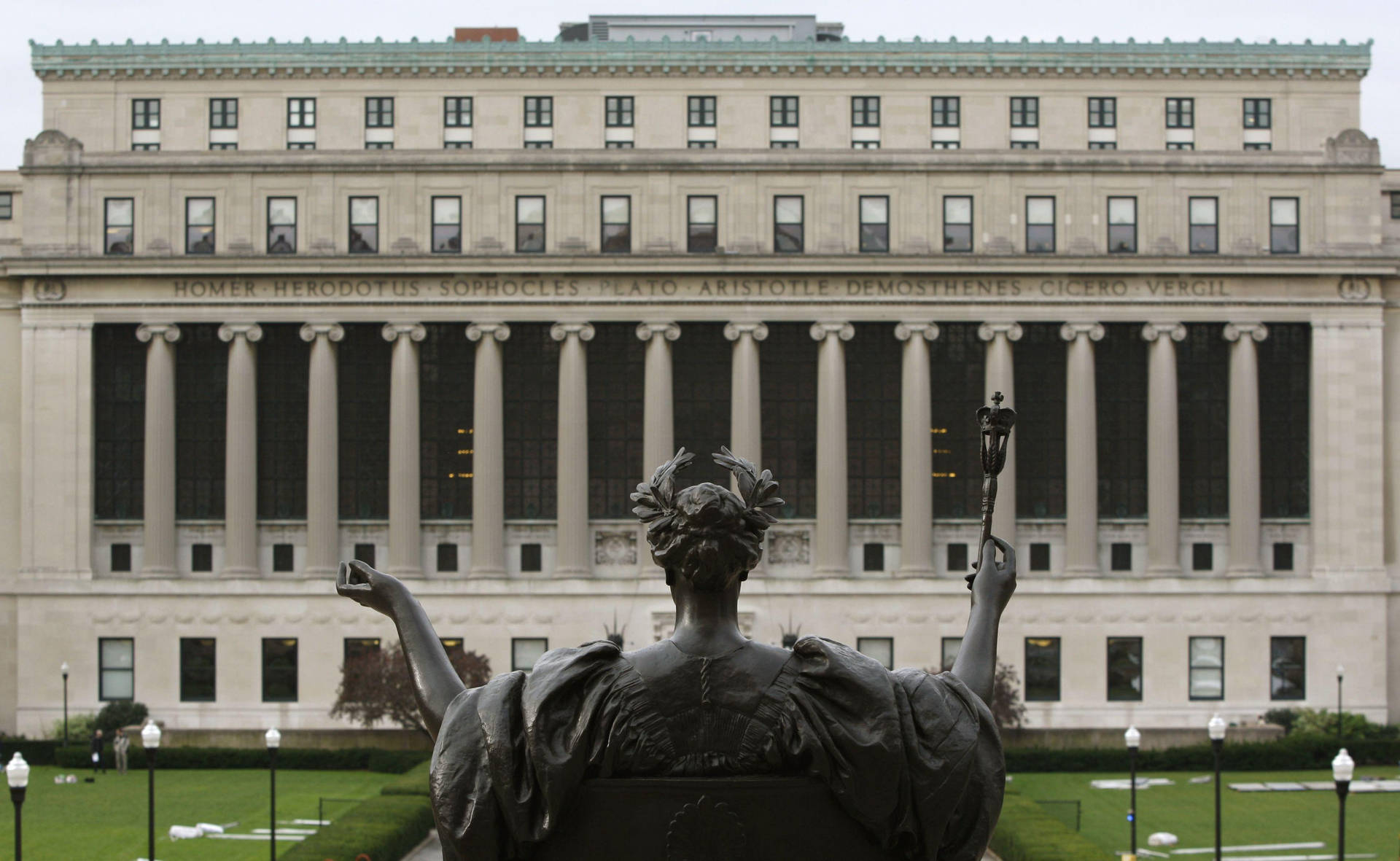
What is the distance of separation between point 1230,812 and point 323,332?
38875mm

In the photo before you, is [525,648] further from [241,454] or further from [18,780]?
[18,780]

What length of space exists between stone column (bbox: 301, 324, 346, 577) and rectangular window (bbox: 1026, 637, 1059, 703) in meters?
27.2

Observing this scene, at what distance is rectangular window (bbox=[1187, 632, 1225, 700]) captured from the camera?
242ft

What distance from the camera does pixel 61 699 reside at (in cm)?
7406

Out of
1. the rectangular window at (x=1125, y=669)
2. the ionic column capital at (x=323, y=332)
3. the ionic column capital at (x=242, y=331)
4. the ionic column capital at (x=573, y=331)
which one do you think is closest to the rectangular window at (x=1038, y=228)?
the rectangular window at (x=1125, y=669)

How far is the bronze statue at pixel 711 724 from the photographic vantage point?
22.8 feet

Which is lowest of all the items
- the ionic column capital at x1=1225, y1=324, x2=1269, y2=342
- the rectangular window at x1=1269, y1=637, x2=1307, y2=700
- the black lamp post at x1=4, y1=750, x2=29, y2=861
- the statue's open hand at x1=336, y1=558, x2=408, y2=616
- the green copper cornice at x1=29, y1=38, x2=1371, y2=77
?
the rectangular window at x1=1269, y1=637, x2=1307, y2=700

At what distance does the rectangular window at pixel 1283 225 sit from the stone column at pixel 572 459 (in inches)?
1063

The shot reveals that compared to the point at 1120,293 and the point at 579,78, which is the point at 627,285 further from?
the point at 1120,293

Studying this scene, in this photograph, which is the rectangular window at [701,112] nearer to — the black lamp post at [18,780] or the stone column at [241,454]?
the stone column at [241,454]

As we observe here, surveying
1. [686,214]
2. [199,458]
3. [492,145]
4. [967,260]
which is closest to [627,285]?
[686,214]

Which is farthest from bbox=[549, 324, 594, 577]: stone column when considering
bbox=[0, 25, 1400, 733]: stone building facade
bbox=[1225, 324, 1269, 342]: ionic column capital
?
bbox=[1225, 324, 1269, 342]: ionic column capital

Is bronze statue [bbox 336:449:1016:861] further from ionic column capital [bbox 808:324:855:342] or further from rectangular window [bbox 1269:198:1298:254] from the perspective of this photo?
rectangular window [bbox 1269:198:1298:254]

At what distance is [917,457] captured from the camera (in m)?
73.5
